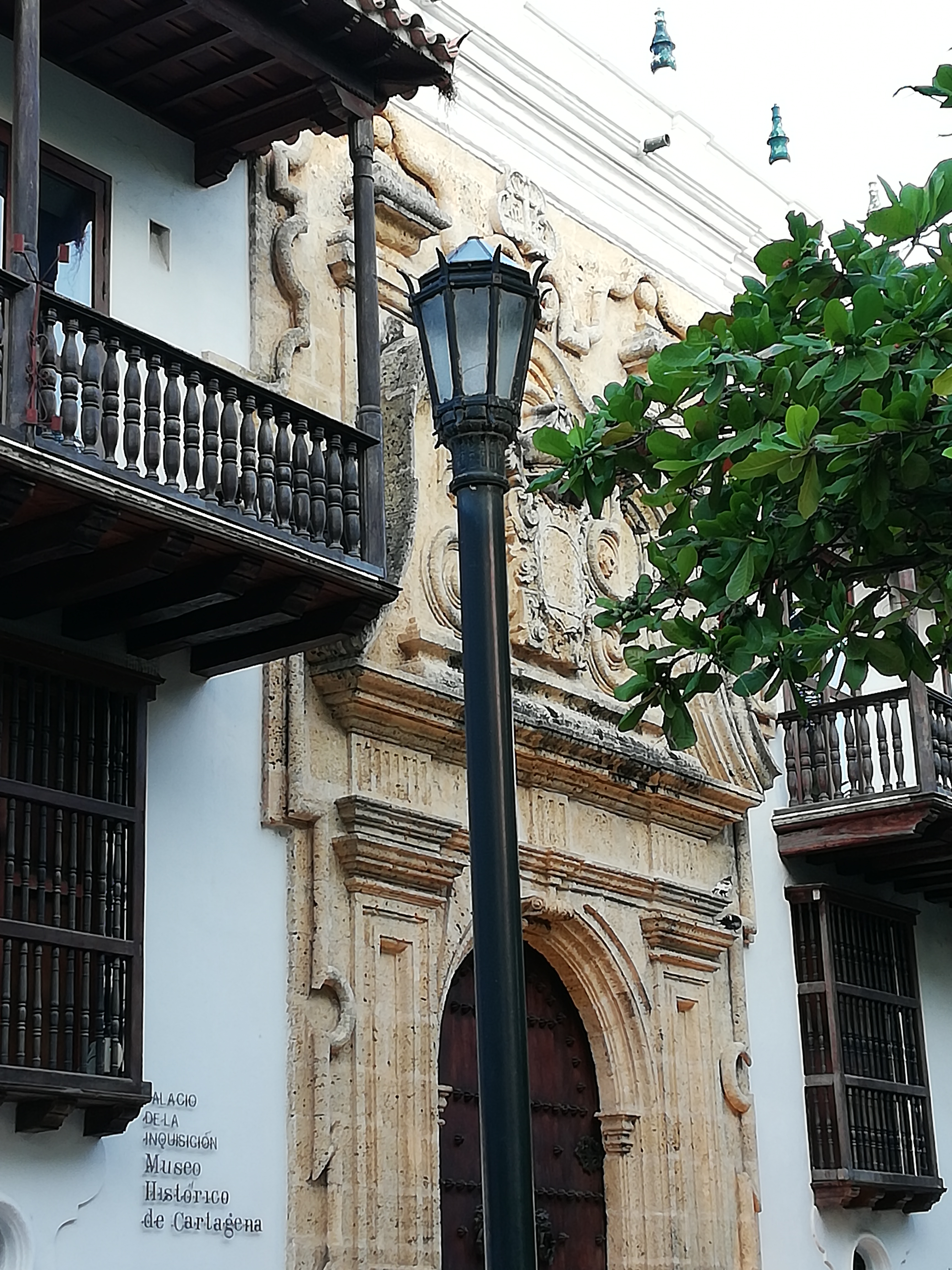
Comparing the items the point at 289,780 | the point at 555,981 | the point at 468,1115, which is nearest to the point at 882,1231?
the point at 555,981

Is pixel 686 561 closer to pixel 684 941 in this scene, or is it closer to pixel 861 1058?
pixel 684 941

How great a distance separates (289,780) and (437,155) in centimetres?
447

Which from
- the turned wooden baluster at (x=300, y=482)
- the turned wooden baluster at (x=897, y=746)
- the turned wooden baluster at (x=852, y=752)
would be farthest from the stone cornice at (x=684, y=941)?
the turned wooden baluster at (x=300, y=482)

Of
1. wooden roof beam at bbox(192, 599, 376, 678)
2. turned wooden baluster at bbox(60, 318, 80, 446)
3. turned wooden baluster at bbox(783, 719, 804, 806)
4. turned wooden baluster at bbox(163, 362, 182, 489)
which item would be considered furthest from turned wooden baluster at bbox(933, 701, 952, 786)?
turned wooden baluster at bbox(60, 318, 80, 446)

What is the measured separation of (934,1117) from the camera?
1516 cm

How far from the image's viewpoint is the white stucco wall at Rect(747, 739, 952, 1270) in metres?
13.2

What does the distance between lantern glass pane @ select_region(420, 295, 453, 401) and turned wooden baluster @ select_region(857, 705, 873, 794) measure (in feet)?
27.3

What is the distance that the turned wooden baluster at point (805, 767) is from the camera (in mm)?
14383

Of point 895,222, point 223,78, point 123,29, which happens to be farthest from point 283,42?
point 895,222

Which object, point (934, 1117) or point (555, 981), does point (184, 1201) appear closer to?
point (555, 981)

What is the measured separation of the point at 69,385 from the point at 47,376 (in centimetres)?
13

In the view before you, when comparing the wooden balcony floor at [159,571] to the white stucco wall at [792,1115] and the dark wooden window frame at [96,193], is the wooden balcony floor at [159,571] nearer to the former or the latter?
the dark wooden window frame at [96,193]

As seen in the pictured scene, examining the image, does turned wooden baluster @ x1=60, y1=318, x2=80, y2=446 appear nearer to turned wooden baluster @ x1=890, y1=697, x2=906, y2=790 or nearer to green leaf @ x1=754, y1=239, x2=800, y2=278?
green leaf @ x1=754, y1=239, x2=800, y2=278

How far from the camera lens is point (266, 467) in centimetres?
899
